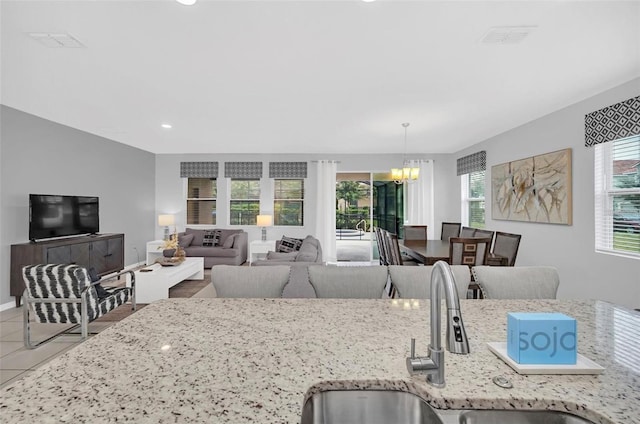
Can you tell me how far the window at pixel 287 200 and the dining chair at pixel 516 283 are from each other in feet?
18.7

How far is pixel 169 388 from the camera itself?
759mm

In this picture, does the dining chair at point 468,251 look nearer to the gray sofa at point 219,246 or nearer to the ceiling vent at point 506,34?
the ceiling vent at point 506,34

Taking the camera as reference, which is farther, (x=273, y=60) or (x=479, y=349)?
(x=273, y=60)

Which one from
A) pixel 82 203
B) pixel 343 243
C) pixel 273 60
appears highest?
pixel 273 60

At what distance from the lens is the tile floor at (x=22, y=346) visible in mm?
2484

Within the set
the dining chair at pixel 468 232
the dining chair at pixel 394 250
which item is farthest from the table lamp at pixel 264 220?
the dining chair at pixel 468 232

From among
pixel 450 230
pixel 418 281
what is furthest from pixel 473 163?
pixel 418 281

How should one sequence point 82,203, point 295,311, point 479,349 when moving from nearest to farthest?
point 479,349
point 295,311
point 82,203

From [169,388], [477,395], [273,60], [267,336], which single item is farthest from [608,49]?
[169,388]

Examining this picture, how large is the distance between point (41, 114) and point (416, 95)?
16.2 ft

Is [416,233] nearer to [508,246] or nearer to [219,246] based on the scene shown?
[508,246]

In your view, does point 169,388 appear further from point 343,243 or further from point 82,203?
point 343,243

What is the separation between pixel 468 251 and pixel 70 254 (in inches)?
205

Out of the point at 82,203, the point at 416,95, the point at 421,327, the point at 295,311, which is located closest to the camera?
the point at 421,327
